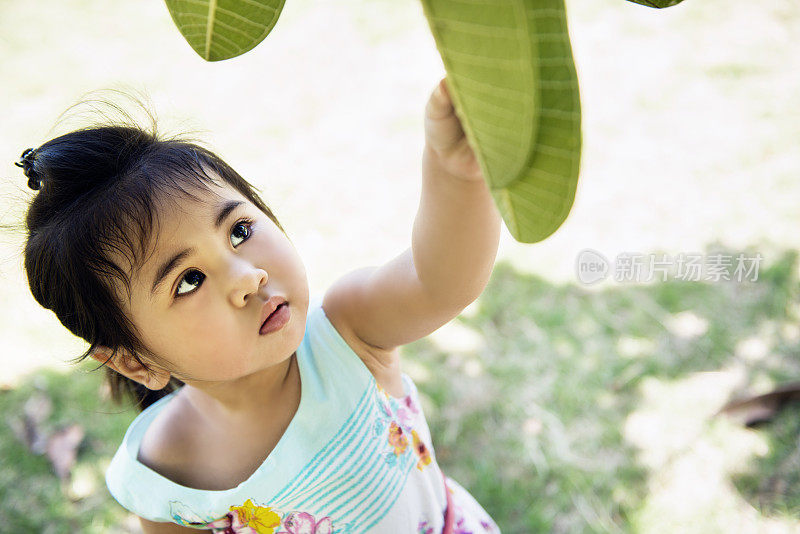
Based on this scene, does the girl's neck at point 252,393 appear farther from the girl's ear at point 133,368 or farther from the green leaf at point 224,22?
the green leaf at point 224,22

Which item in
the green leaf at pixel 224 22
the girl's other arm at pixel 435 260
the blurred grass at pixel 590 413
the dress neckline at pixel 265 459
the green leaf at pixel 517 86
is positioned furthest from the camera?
the blurred grass at pixel 590 413

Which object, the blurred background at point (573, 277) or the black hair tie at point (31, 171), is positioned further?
the blurred background at point (573, 277)

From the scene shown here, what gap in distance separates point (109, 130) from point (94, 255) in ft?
0.53

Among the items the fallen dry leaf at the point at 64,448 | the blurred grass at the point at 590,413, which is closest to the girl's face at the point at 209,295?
the blurred grass at the point at 590,413

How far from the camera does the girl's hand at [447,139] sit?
47 cm

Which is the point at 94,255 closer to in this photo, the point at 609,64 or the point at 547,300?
the point at 547,300

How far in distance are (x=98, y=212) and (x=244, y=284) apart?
0.18 metres

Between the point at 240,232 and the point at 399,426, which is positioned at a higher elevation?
the point at 240,232

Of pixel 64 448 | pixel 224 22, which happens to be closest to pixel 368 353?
pixel 224 22

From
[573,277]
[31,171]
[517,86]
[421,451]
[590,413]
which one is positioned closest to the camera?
[517,86]

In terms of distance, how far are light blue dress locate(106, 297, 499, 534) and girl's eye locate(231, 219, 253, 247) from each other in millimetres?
177

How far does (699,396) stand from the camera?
60.8 inches

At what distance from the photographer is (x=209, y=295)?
0.69 m

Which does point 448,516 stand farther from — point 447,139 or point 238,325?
point 447,139
